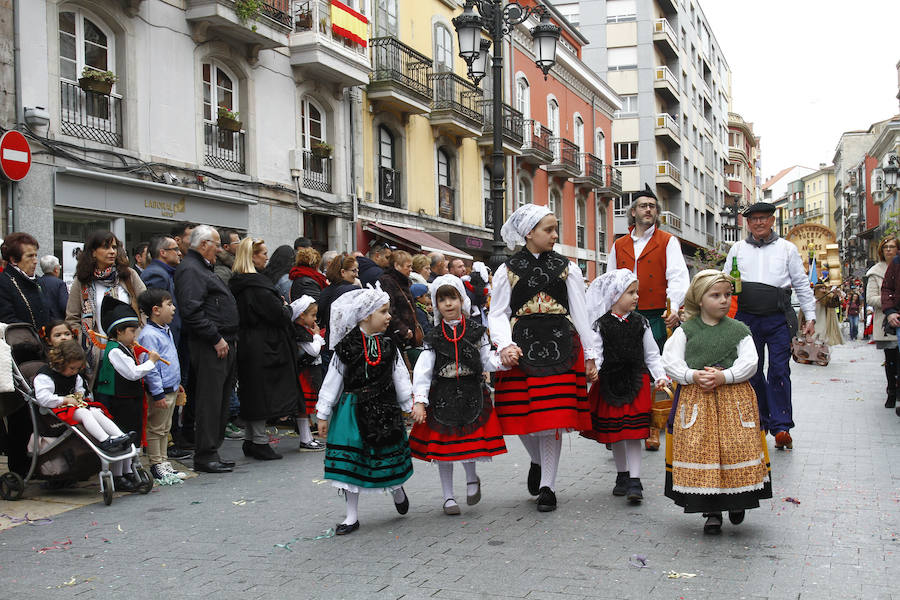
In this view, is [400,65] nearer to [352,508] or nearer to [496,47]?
[496,47]

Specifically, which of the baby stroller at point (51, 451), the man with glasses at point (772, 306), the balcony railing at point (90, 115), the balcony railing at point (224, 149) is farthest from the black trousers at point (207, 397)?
the balcony railing at point (224, 149)

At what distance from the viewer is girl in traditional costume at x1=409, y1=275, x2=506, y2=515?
5566 millimetres

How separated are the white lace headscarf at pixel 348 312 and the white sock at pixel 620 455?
193 centimetres

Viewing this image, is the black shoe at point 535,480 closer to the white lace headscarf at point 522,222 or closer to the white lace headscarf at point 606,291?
the white lace headscarf at point 606,291

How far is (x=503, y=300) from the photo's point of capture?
5.88m

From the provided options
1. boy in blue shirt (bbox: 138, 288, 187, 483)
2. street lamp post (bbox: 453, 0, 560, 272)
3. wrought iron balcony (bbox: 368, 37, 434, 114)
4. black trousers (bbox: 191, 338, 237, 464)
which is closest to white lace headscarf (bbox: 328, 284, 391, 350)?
boy in blue shirt (bbox: 138, 288, 187, 483)

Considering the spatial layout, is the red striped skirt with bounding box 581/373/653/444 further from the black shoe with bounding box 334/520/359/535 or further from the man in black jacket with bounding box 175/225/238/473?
the man in black jacket with bounding box 175/225/238/473

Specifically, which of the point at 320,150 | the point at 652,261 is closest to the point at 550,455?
the point at 652,261

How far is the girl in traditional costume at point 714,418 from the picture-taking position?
16.0 ft

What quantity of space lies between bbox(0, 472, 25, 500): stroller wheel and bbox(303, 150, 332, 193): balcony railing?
12.3m

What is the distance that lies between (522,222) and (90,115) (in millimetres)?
9502

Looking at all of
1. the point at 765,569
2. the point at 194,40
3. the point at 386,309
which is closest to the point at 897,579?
the point at 765,569

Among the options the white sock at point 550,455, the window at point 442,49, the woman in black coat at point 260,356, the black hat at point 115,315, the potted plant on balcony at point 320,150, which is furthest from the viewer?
the window at point 442,49

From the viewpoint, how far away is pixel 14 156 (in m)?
11.3
